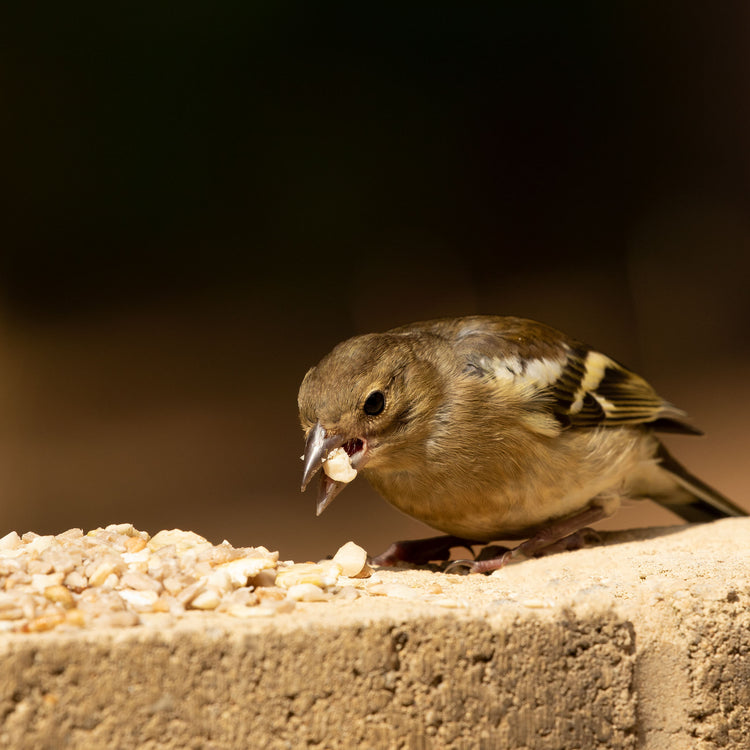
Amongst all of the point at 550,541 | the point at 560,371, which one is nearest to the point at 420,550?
the point at 550,541

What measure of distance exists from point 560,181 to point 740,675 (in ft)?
23.1

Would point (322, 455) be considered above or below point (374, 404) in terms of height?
below

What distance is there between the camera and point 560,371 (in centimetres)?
373

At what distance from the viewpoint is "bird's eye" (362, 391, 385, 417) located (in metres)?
3.16

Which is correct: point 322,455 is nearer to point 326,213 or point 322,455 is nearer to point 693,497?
point 693,497

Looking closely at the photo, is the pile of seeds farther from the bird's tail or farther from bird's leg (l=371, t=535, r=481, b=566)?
the bird's tail

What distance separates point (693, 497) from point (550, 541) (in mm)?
1015

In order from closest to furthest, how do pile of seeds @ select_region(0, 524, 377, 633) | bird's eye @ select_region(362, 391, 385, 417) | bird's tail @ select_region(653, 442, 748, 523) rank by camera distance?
pile of seeds @ select_region(0, 524, 377, 633), bird's eye @ select_region(362, 391, 385, 417), bird's tail @ select_region(653, 442, 748, 523)

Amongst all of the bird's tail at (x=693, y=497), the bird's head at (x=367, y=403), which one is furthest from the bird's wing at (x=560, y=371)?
the bird's head at (x=367, y=403)

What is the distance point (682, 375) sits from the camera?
27.5 feet

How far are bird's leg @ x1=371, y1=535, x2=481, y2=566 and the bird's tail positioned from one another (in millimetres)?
1022

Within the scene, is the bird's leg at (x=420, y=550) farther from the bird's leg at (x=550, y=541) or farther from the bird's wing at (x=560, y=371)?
the bird's wing at (x=560, y=371)

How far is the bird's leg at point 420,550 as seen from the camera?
3.52m

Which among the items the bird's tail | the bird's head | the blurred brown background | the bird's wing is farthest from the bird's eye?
the blurred brown background
